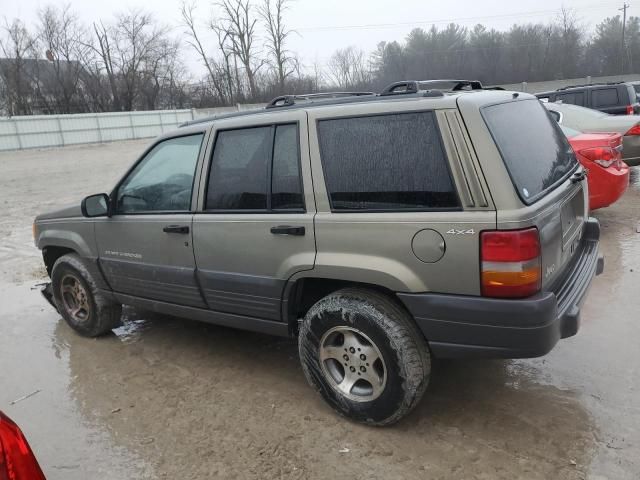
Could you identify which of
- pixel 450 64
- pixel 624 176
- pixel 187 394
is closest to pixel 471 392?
pixel 187 394

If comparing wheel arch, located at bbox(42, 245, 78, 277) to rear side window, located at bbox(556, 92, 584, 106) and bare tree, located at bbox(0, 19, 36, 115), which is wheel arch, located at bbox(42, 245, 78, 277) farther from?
bare tree, located at bbox(0, 19, 36, 115)

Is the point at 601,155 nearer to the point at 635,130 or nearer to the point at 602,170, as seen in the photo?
the point at 602,170

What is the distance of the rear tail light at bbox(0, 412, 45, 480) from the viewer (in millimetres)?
1831

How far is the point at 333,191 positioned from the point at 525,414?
1.72 m

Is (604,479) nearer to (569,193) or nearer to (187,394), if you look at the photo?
(569,193)

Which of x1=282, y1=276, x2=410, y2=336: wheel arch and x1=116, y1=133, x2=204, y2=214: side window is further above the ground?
x1=116, y1=133, x2=204, y2=214: side window

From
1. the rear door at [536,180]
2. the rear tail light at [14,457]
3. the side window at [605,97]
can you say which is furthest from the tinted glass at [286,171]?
the side window at [605,97]

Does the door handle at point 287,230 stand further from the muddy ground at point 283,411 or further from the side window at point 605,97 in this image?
the side window at point 605,97

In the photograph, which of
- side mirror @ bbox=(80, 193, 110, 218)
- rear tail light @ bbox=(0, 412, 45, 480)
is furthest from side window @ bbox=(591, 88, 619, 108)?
rear tail light @ bbox=(0, 412, 45, 480)

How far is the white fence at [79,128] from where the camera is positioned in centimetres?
3481

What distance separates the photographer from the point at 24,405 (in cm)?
365

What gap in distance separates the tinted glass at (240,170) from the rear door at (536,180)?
4.46ft

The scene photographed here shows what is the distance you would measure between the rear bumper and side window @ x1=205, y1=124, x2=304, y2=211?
0.98m

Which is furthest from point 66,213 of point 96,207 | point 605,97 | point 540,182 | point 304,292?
point 605,97
